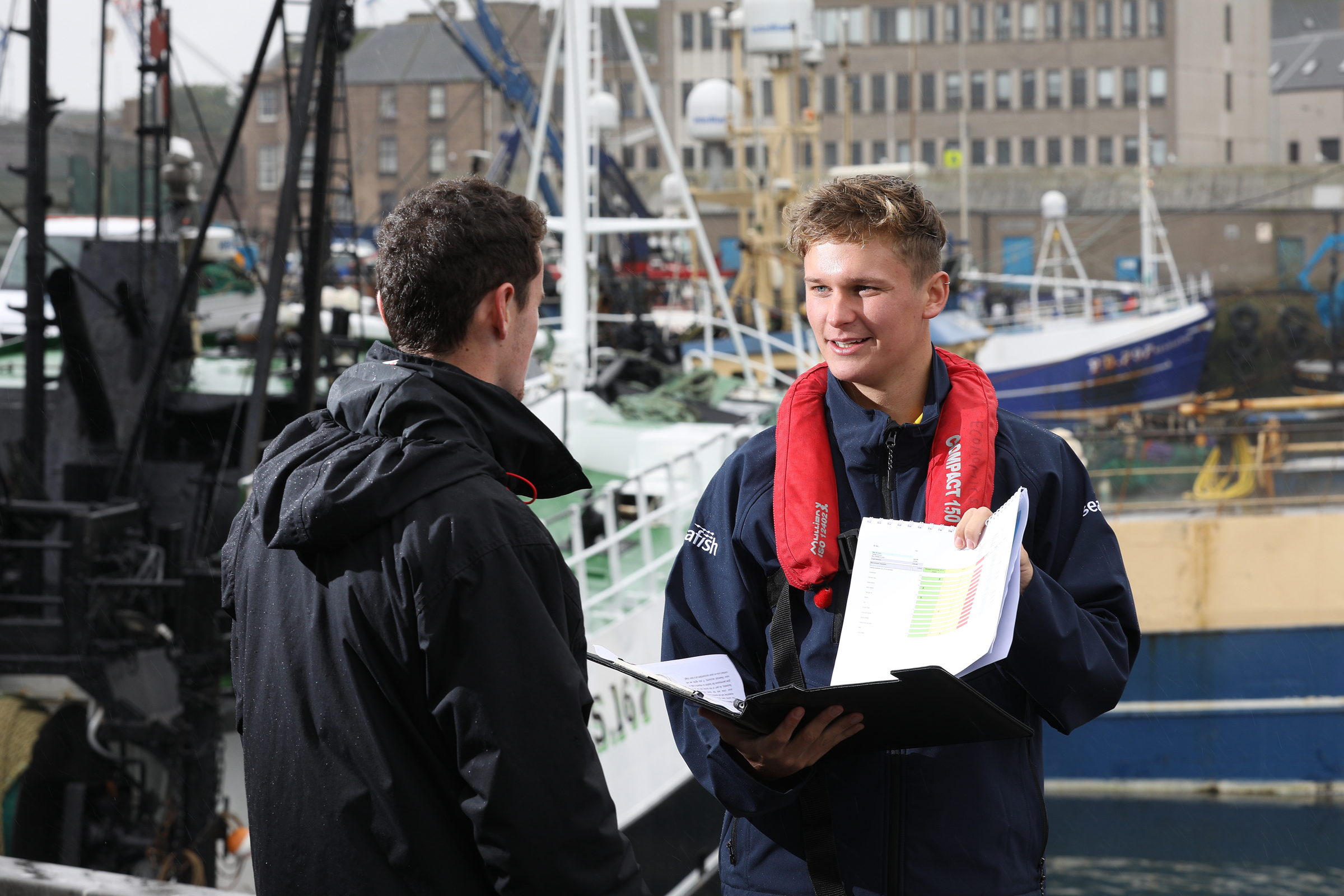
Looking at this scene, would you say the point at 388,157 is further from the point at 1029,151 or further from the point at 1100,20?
the point at 1100,20

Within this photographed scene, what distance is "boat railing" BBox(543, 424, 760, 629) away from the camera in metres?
6.80

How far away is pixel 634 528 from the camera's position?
6645mm

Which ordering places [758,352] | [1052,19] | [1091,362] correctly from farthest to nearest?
1. [1052,19]
2. [1091,362]
3. [758,352]

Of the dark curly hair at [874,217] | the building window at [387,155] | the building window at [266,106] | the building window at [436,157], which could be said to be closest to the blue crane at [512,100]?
the dark curly hair at [874,217]

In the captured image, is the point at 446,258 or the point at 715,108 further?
the point at 715,108

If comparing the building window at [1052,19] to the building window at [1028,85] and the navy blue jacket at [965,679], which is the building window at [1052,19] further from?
the navy blue jacket at [965,679]

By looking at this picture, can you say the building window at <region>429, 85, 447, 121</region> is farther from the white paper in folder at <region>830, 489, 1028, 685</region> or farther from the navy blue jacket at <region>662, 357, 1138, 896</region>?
the white paper in folder at <region>830, 489, 1028, 685</region>

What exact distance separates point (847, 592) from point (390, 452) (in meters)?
0.82

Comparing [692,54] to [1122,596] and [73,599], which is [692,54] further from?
[1122,596]

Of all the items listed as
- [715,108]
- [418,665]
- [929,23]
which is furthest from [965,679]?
[929,23]

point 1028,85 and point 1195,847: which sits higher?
point 1028,85

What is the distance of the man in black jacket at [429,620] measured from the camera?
1634 mm

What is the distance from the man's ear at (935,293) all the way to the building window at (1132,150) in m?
62.3

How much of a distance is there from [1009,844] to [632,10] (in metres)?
72.1
